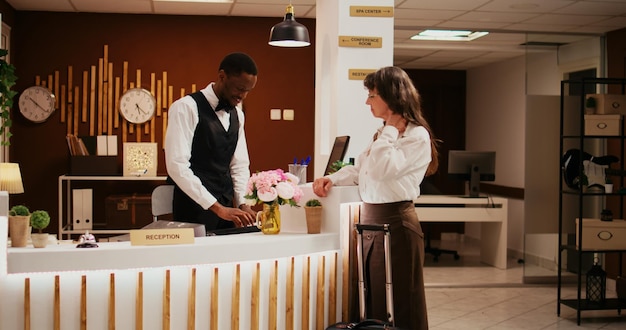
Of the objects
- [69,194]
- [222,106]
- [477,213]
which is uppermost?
[222,106]

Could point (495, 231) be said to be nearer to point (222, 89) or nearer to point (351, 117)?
point (351, 117)

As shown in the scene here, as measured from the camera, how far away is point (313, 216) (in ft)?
12.8

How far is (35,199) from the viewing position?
8.45 metres

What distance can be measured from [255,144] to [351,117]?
397cm

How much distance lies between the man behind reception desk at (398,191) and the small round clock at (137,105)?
5257mm

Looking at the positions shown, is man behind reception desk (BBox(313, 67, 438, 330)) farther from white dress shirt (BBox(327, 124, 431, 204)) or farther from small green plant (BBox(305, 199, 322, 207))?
small green plant (BBox(305, 199, 322, 207))

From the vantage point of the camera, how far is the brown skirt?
367cm

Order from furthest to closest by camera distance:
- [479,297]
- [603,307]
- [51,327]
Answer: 1. [479,297]
2. [603,307]
3. [51,327]

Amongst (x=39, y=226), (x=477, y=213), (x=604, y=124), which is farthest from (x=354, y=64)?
(x=477, y=213)

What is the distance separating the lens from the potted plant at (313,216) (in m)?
3.90

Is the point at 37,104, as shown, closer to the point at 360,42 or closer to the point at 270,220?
the point at 360,42

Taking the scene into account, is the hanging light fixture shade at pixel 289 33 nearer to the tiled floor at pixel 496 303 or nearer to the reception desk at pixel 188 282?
the reception desk at pixel 188 282

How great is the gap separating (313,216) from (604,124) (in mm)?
3912

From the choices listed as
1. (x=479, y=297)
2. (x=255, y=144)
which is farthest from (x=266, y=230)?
(x=255, y=144)
